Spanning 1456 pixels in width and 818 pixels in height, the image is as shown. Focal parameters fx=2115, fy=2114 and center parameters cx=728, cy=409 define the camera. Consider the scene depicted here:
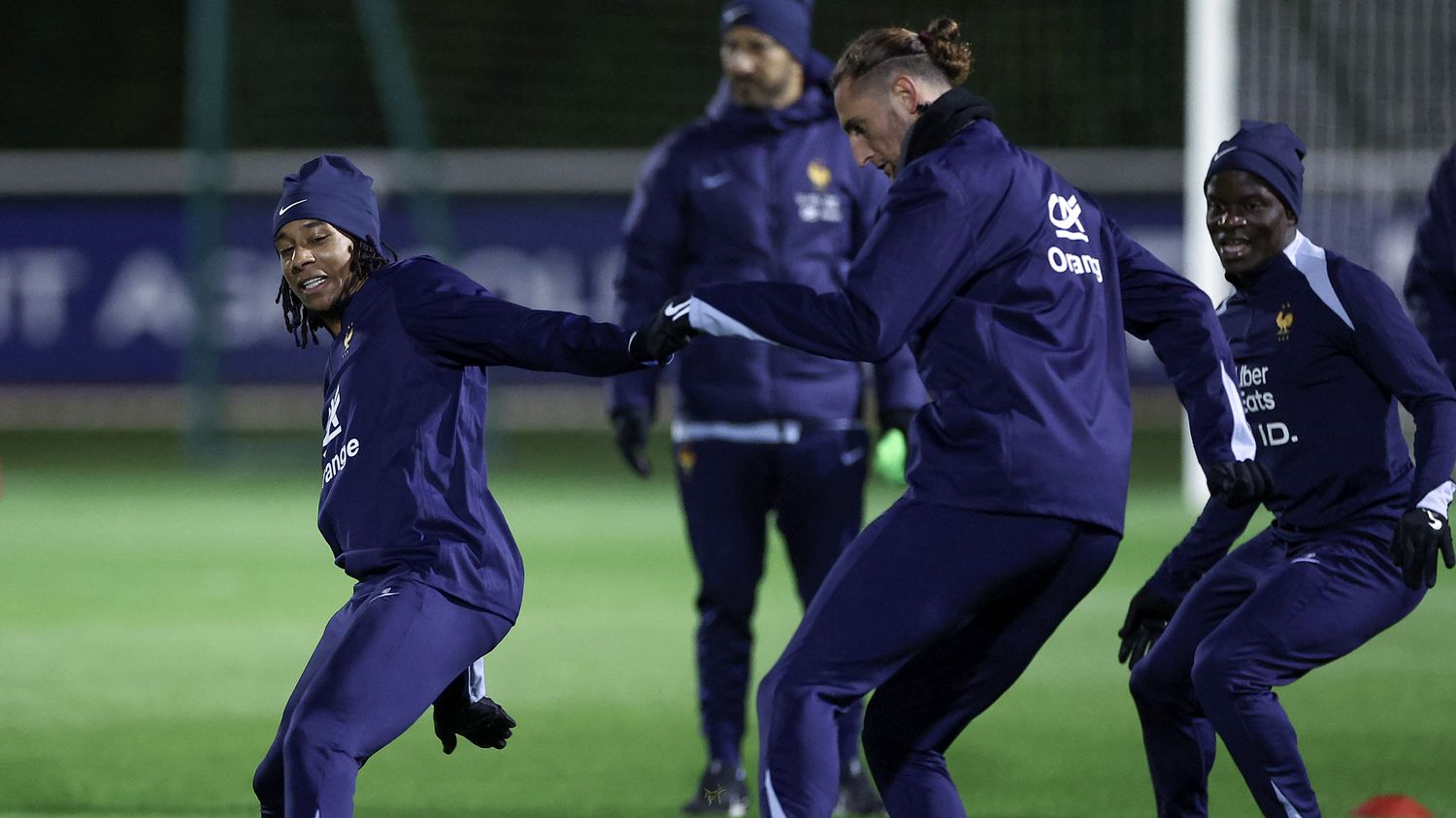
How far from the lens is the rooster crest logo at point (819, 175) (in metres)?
6.32

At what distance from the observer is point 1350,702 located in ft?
25.5

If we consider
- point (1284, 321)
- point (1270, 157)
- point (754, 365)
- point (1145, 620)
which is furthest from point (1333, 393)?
point (754, 365)

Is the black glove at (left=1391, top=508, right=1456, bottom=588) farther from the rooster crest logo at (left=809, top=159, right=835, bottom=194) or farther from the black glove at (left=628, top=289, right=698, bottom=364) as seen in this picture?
the rooster crest logo at (left=809, top=159, right=835, bottom=194)

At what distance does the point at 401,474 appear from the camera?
425 cm

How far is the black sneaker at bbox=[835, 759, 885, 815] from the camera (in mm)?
6039

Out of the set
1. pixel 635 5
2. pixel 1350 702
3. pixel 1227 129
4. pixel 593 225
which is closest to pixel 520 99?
pixel 635 5

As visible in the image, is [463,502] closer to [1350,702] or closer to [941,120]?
[941,120]

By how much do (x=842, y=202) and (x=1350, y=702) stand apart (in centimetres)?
293

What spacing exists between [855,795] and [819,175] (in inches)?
72.1

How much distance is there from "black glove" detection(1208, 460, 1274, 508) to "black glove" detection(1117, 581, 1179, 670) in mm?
732

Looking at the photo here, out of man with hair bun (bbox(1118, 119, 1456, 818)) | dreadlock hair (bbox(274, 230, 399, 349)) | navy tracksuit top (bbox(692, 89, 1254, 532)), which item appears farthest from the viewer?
man with hair bun (bbox(1118, 119, 1456, 818))

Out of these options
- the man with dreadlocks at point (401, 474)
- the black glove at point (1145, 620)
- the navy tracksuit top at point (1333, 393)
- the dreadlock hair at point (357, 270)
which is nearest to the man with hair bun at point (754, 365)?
the black glove at point (1145, 620)

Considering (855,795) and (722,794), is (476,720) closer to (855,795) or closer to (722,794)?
(722,794)

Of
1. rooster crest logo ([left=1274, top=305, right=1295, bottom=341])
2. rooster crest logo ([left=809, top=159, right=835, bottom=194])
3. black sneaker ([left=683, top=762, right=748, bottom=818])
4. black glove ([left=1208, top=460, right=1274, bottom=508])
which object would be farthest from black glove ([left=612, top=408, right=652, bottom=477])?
black glove ([left=1208, top=460, right=1274, bottom=508])
